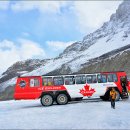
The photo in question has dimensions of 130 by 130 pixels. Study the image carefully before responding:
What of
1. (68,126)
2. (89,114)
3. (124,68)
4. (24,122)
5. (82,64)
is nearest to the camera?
(68,126)

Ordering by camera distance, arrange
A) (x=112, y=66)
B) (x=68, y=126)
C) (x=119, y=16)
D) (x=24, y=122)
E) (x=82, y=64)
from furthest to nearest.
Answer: (x=119, y=16), (x=82, y=64), (x=112, y=66), (x=24, y=122), (x=68, y=126)

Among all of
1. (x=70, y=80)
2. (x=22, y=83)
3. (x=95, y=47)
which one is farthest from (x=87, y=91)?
(x=95, y=47)

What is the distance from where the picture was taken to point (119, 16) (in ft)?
647

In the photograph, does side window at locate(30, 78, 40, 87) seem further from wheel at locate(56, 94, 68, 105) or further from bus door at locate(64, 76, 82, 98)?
bus door at locate(64, 76, 82, 98)

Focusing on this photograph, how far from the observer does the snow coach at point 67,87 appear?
92.5ft

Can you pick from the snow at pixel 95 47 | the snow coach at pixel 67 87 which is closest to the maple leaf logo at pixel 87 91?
the snow coach at pixel 67 87

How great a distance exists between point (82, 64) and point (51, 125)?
98.9m

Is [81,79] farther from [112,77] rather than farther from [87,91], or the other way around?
[112,77]

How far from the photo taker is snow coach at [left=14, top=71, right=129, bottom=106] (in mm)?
28188

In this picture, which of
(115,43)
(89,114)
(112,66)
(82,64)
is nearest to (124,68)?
(112,66)

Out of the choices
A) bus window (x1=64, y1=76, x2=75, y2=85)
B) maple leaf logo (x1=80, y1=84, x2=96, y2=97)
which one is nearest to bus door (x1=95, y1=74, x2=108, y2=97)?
maple leaf logo (x1=80, y1=84, x2=96, y2=97)

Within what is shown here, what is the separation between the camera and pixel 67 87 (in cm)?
2869

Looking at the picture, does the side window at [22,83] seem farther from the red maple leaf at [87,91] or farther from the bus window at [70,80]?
the red maple leaf at [87,91]

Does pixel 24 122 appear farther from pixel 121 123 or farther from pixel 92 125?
pixel 121 123
